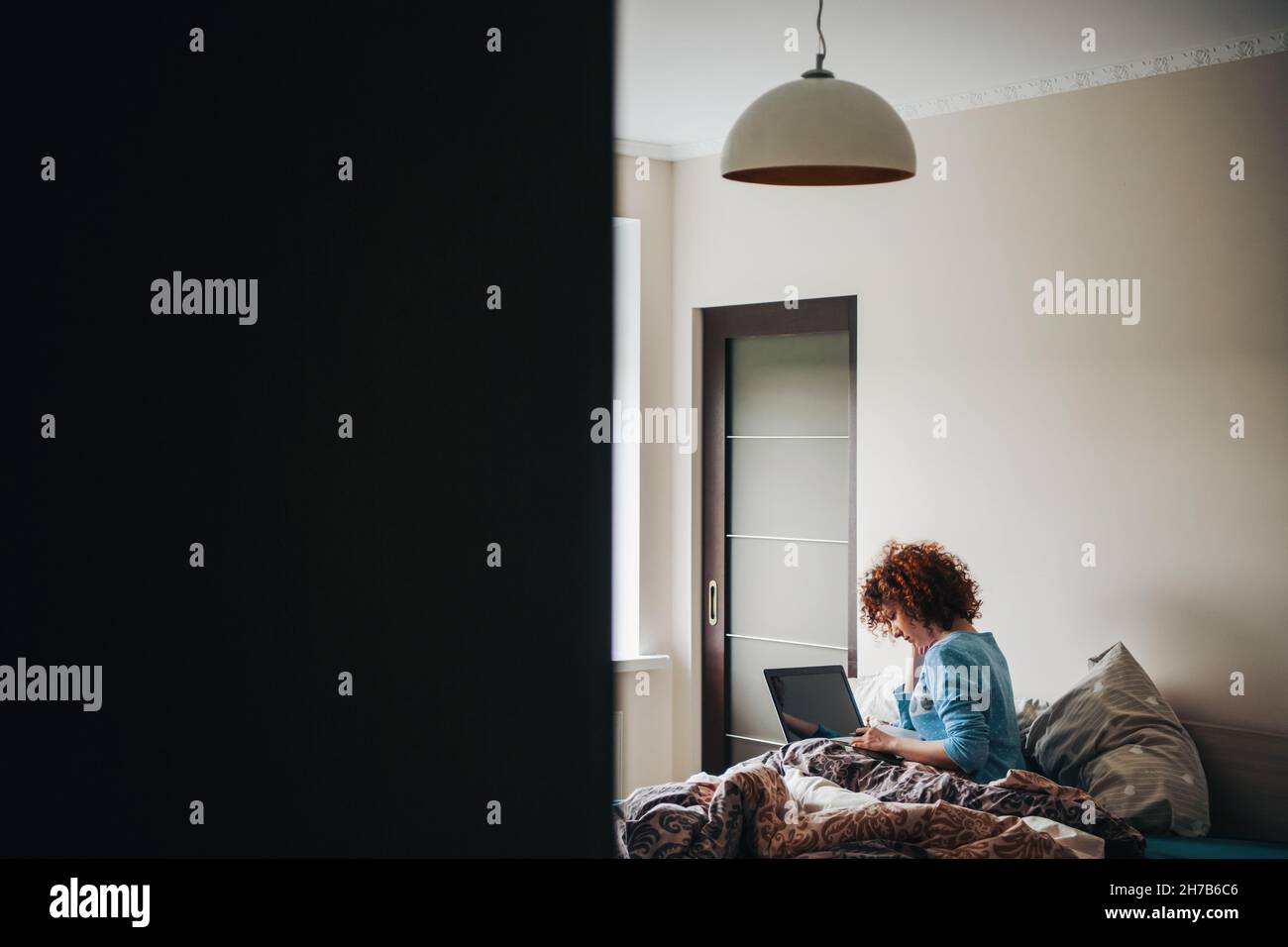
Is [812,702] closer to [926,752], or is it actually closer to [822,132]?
[926,752]

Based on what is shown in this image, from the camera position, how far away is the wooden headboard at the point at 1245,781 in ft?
10.5

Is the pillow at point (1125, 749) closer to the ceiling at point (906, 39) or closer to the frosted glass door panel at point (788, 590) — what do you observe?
the frosted glass door panel at point (788, 590)

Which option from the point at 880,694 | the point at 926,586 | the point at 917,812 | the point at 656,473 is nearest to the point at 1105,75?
the point at 926,586

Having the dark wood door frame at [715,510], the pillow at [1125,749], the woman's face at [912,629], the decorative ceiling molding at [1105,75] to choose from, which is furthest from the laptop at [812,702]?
the decorative ceiling molding at [1105,75]

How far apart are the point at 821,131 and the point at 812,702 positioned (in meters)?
1.85

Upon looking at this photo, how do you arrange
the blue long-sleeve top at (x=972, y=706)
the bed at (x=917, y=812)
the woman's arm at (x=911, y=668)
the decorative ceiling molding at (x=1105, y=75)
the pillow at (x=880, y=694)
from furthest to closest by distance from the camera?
the pillow at (x=880, y=694) → the woman's arm at (x=911, y=668) → the decorative ceiling molding at (x=1105, y=75) → the blue long-sleeve top at (x=972, y=706) → the bed at (x=917, y=812)

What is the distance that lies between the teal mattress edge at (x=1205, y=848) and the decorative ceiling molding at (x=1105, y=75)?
219 centimetres

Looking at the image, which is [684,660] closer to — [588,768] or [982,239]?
[982,239]

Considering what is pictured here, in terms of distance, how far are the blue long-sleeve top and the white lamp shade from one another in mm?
1290

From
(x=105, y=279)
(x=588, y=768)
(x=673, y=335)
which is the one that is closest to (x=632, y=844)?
(x=588, y=768)

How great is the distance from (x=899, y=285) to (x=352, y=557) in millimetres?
3899

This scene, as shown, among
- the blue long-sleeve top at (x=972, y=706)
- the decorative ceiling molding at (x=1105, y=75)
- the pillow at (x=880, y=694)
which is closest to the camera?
the blue long-sleeve top at (x=972, y=706)

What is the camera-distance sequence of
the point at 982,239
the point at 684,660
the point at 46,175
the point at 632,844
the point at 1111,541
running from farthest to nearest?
the point at 684,660 → the point at 982,239 → the point at 1111,541 → the point at 632,844 → the point at 46,175

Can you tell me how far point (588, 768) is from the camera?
527mm
